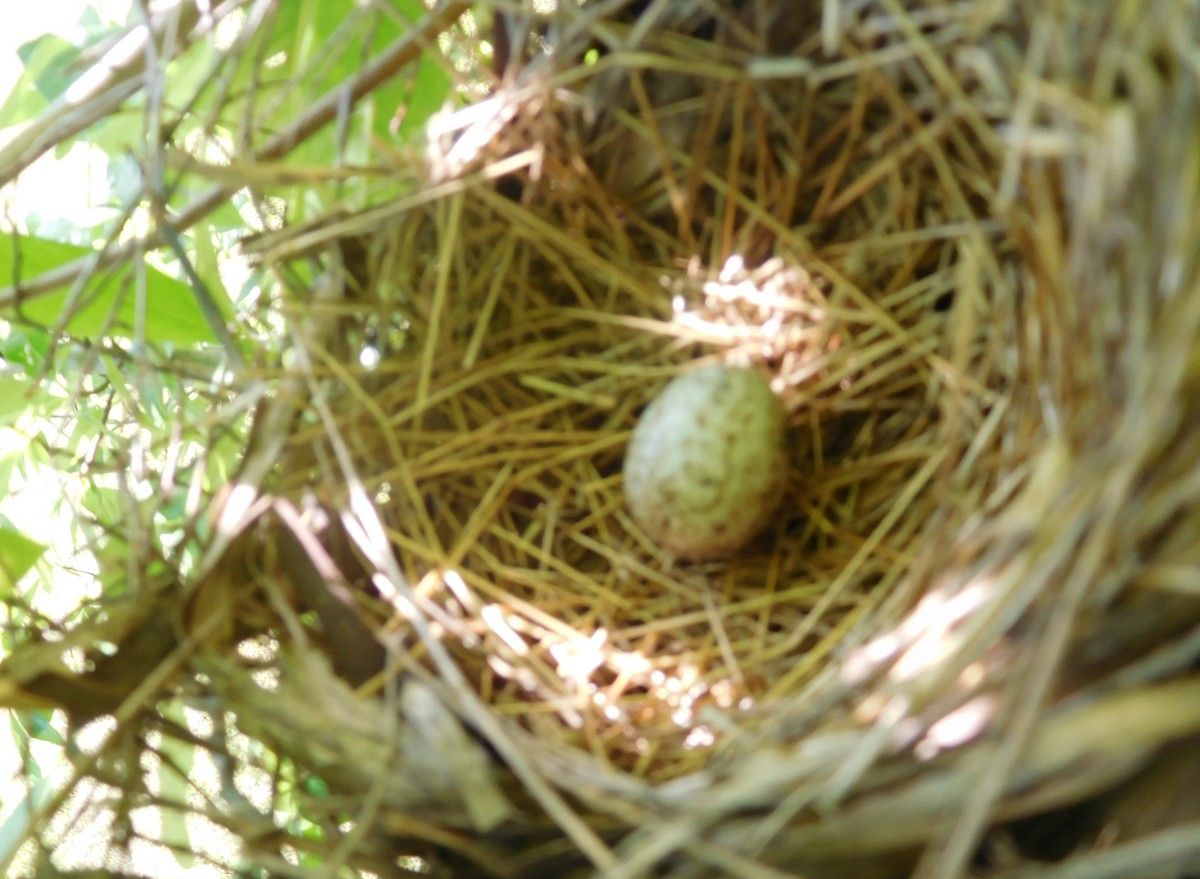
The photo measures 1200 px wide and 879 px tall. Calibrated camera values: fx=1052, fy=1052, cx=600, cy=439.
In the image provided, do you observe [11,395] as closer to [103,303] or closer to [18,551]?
[103,303]

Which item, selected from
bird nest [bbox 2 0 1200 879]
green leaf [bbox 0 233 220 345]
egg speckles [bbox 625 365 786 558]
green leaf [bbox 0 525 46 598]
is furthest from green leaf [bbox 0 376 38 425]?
egg speckles [bbox 625 365 786 558]

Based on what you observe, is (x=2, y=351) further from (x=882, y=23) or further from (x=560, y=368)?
(x=882, y=23)

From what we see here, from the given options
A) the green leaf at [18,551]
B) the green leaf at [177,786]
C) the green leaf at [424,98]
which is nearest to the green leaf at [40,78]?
the green leaf at [424,98]

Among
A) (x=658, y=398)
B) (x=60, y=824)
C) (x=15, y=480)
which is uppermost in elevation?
(x=658, y=398)

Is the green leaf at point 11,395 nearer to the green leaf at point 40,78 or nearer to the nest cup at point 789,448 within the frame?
the green leaf at point 40,78

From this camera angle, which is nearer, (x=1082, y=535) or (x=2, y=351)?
(x=1082, y=535)

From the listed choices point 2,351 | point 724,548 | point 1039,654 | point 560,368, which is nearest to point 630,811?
point 1039,654
